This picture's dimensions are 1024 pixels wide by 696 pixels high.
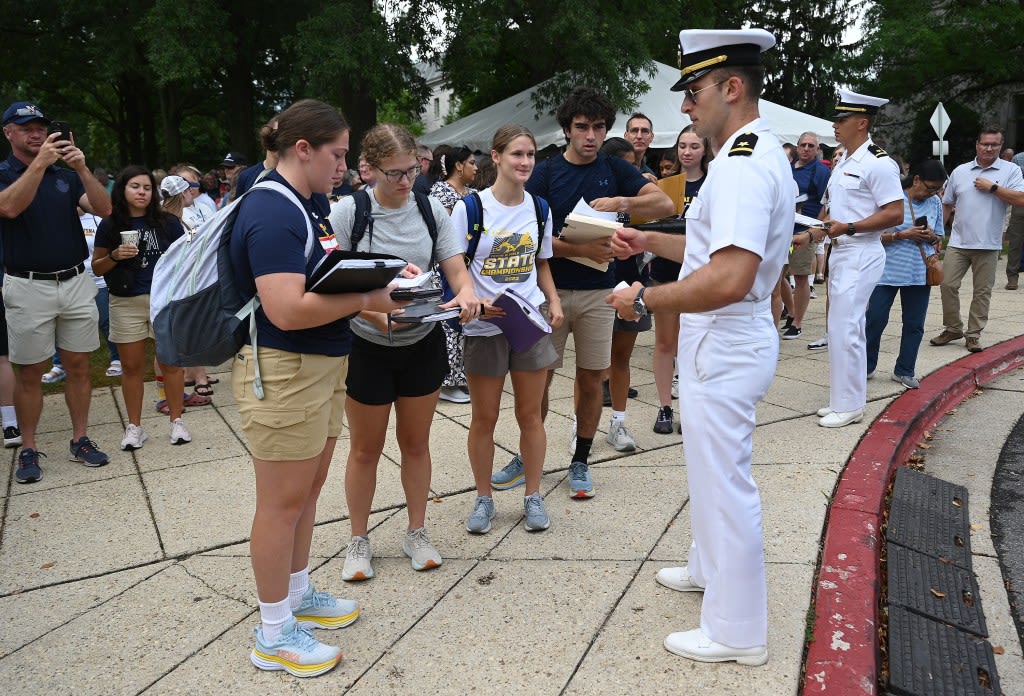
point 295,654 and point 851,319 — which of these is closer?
point 295,654

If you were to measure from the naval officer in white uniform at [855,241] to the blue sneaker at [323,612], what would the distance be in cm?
376

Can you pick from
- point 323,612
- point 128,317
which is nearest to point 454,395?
point 128,317

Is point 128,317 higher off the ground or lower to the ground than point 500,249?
lower

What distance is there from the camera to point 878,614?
3127 mm

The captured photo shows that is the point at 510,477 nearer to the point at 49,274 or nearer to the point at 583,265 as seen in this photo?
the point at 583,265

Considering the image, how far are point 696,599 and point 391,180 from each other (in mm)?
2147

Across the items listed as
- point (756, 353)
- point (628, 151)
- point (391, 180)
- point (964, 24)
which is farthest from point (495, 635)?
point (964, 24)

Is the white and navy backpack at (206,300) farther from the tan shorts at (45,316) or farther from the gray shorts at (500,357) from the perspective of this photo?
the tan shorts at (45,316)

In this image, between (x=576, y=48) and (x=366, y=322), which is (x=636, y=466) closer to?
(x=366, y=322)

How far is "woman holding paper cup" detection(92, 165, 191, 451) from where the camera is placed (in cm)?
539

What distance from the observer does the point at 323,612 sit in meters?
3.07

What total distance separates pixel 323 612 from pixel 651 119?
1242 cm

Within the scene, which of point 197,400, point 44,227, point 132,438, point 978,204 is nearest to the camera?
point 44,227

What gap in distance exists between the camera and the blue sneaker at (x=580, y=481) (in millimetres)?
4258
